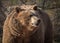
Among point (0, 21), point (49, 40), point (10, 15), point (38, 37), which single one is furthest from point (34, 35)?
point (0, 21)

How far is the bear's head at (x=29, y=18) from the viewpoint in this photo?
19.9ft

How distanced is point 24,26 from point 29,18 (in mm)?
207

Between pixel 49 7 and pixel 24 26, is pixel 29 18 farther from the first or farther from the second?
pixel 49 7

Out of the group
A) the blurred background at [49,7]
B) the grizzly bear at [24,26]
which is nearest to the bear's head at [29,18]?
the grizzly bear at [24,26]

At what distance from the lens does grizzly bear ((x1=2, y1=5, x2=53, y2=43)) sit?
6.18m

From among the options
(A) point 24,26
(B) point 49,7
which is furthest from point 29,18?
(B) point 49,7

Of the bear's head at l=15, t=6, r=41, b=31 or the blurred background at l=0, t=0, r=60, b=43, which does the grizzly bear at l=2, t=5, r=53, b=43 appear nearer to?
the bear's head at l=15, t=6, r=41, b=31

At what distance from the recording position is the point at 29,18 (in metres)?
6.18

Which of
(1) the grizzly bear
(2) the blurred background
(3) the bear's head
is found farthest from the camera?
(2) the blurred background

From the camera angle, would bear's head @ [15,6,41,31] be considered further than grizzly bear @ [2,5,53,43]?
No

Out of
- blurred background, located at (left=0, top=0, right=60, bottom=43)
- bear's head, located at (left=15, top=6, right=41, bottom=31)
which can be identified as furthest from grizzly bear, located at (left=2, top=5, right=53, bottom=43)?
blurred background, located at (left=0, top=0, right=60, bottom=43)

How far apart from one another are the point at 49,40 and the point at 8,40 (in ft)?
4.71

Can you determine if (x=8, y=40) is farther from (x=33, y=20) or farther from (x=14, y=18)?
A: (x=33, y=20)

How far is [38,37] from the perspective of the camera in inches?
269
